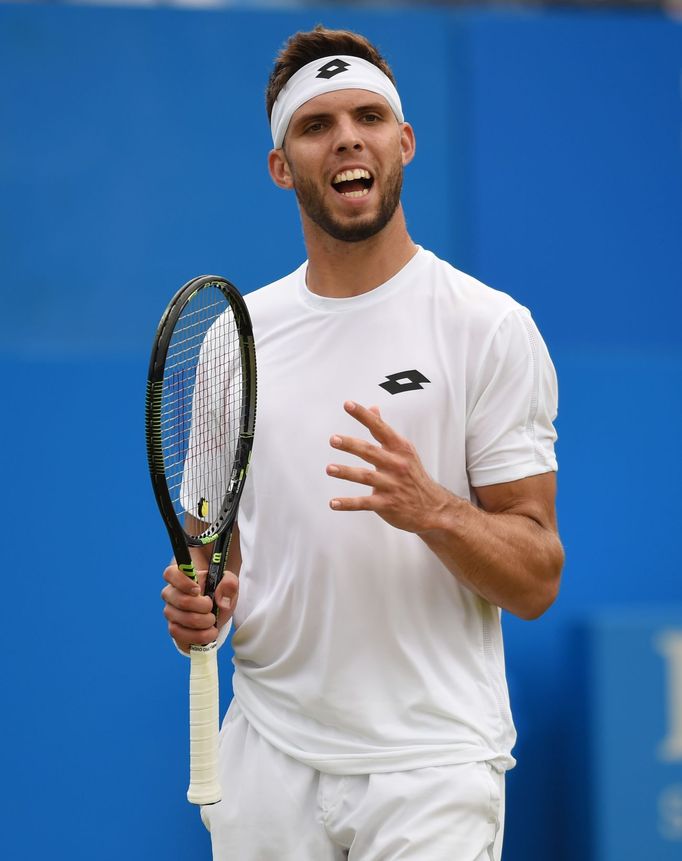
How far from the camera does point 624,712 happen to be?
3.21m

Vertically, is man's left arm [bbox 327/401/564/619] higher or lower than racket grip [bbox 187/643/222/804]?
higher

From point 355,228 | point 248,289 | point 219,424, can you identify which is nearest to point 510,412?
point 355,228

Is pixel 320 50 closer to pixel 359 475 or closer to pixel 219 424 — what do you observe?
pixel 219 424

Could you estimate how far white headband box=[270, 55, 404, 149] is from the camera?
8.26 ft

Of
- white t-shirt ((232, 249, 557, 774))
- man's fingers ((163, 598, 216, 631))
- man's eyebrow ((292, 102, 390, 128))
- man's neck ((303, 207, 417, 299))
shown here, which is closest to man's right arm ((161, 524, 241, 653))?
man's fingers ((163, 598, 216, 631))

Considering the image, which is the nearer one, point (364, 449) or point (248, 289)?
point (364, 449)

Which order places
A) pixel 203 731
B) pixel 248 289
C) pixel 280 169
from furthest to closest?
pixel 248 289 → pixel 280 169 → pixel 203 731

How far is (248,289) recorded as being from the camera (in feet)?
12.4

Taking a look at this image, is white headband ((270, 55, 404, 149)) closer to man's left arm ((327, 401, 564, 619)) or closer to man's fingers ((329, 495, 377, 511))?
man's left arm ((327, 401, 564, 619))

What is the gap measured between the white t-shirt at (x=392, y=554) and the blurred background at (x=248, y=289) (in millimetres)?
935

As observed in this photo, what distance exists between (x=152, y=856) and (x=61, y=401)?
45.7 inches

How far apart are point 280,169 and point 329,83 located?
213 millimetres

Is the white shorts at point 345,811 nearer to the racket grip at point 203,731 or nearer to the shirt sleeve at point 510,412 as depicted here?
the racket grip at point 203,731

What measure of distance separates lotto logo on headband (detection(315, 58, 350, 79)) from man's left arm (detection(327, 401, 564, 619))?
2.48 feet
